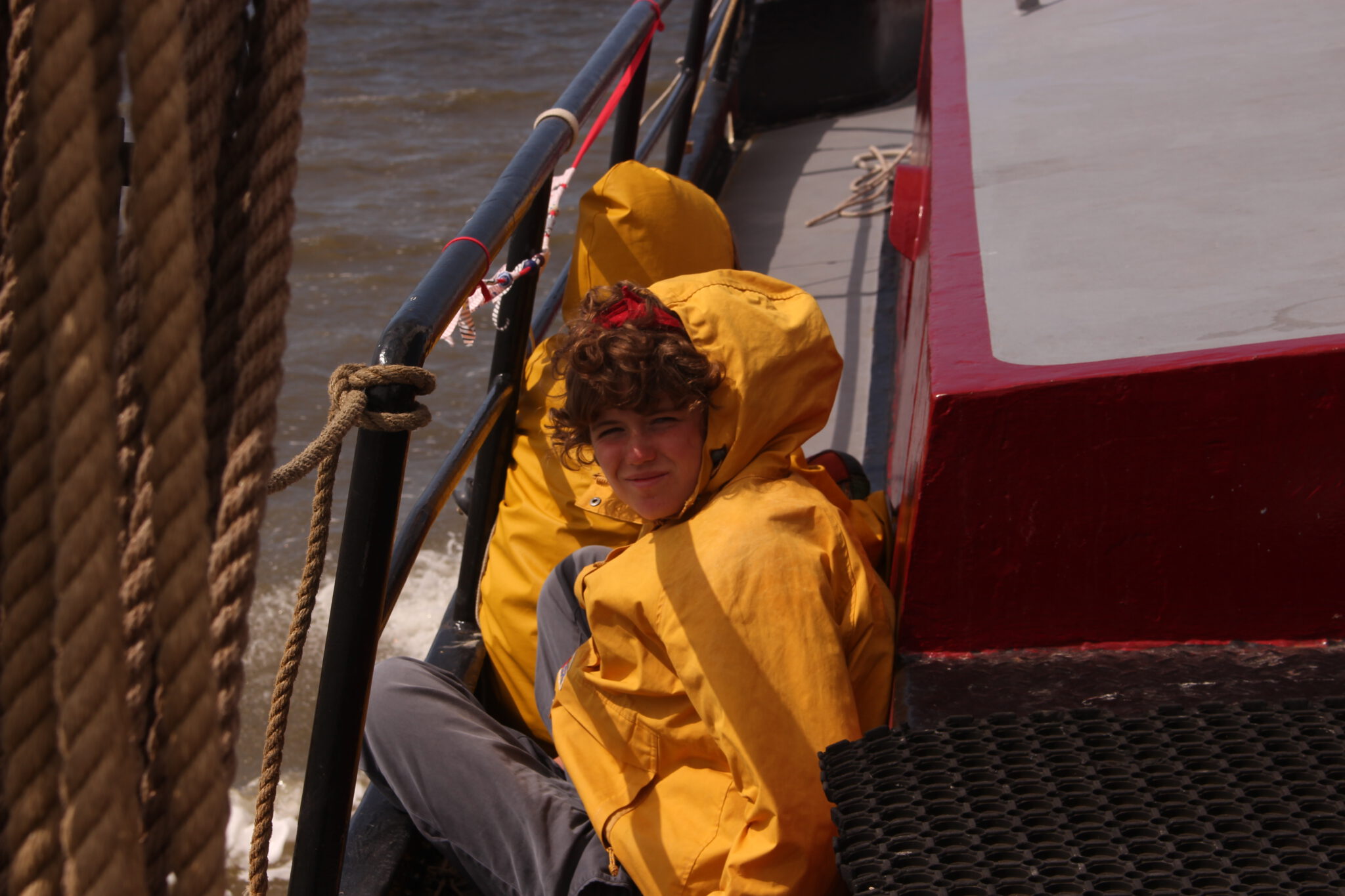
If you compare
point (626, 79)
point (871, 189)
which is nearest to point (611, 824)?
point (626, 79)

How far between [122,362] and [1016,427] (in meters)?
0.96

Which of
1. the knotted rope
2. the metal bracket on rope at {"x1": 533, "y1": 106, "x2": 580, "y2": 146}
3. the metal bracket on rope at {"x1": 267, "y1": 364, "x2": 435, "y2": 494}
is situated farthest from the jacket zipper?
the knotted rope

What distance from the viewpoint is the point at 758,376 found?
1529mm

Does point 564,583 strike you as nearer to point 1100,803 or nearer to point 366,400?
point 366,400

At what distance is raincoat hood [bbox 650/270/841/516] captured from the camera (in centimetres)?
152

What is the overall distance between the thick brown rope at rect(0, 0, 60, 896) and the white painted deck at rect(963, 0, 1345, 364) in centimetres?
105

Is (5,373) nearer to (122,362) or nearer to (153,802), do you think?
(122,362)

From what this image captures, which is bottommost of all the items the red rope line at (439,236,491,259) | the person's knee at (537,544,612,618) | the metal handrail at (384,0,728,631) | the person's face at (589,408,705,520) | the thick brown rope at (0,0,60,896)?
the person's knee at (537,544,612,618)

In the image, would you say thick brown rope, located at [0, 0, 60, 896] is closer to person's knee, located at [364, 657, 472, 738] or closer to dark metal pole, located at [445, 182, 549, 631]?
person's knee, located at [364, 657, 472, 738]

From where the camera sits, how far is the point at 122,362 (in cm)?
60

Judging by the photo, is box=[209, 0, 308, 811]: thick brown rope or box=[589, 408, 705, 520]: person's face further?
box=[589, 408, 705, 520]: person's face

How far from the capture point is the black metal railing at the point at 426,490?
1.26m

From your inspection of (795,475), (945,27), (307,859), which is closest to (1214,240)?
(795,475)

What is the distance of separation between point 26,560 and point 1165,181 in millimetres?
1687
